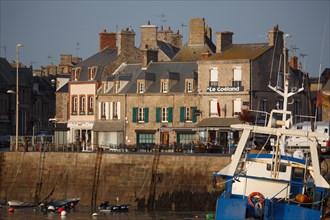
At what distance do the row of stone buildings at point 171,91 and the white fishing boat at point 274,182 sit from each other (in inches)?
1060

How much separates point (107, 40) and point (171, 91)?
1386cm

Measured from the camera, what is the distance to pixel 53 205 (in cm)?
6550

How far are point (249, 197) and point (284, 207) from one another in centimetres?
149

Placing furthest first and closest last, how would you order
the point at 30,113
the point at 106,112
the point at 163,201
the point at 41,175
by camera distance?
the point at 30,113
the point at 106,112
the point at 41,175
the point at 163,201

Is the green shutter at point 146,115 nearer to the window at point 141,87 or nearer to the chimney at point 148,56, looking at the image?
the window at point 141,87

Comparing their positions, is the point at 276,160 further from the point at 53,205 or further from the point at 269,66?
the point at 269,66

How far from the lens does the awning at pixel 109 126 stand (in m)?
85.9

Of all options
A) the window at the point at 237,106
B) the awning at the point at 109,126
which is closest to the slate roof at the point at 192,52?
the awning at the point at 109,126

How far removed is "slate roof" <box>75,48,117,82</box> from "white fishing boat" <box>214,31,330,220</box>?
42556mm

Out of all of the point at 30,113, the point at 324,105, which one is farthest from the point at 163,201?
the point at 30,113

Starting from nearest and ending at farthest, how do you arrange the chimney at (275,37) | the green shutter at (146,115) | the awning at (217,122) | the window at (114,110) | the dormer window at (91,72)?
the awning at (217,122) < the chimney at (275,37) < the green shutter at (146,115) < the window at (114,110) < the dormer window at (91,72)

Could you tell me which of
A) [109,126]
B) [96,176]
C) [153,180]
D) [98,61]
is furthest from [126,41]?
[153,180]

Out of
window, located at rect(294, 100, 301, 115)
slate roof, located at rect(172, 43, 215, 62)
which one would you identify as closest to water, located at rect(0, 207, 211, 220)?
window, located at rect(294, 100, 301, 115)

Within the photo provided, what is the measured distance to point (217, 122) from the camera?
79.9m
